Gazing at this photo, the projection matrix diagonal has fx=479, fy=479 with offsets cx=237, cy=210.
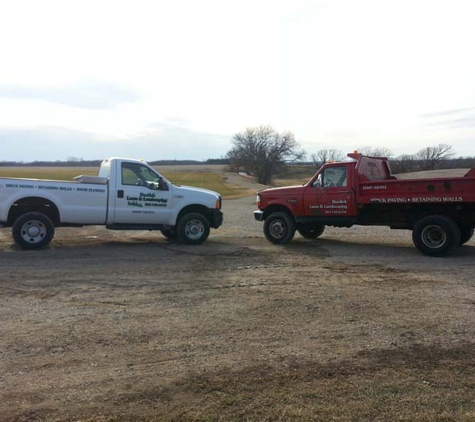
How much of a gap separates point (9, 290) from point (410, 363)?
5.80 meters

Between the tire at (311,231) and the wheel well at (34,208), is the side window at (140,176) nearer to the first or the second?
the wheel well at (34,208)

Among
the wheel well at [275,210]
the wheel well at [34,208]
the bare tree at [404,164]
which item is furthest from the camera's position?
the bare tree at [404,164]

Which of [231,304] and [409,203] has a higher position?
[409,203]

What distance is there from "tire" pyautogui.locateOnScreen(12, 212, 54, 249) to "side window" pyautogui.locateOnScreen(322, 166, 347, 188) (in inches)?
263

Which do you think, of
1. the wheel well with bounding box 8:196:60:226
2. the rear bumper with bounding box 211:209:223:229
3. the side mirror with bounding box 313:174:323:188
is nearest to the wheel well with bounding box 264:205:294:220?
the side mirror with bounding box 313:174:323:188

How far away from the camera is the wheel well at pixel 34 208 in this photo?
11000mm

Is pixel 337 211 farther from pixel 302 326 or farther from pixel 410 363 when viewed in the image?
pixel 410 363

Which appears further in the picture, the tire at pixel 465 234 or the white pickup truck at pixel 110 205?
the tire at pixel 465 234

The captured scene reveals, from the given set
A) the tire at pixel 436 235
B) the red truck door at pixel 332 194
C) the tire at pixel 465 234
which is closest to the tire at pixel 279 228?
the red truck door at pixel 332 194

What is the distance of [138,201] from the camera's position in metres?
11.9

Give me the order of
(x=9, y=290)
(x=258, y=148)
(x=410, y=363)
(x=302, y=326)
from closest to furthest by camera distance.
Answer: (x=410, y=363) < (x=302, y=326) < (x=9, y=290) < (x=258, y=148)

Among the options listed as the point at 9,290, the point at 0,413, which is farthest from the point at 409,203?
the point at 0,413

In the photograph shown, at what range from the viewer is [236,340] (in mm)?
5051

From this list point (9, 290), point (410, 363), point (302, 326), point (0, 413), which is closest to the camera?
point (0, 413)
